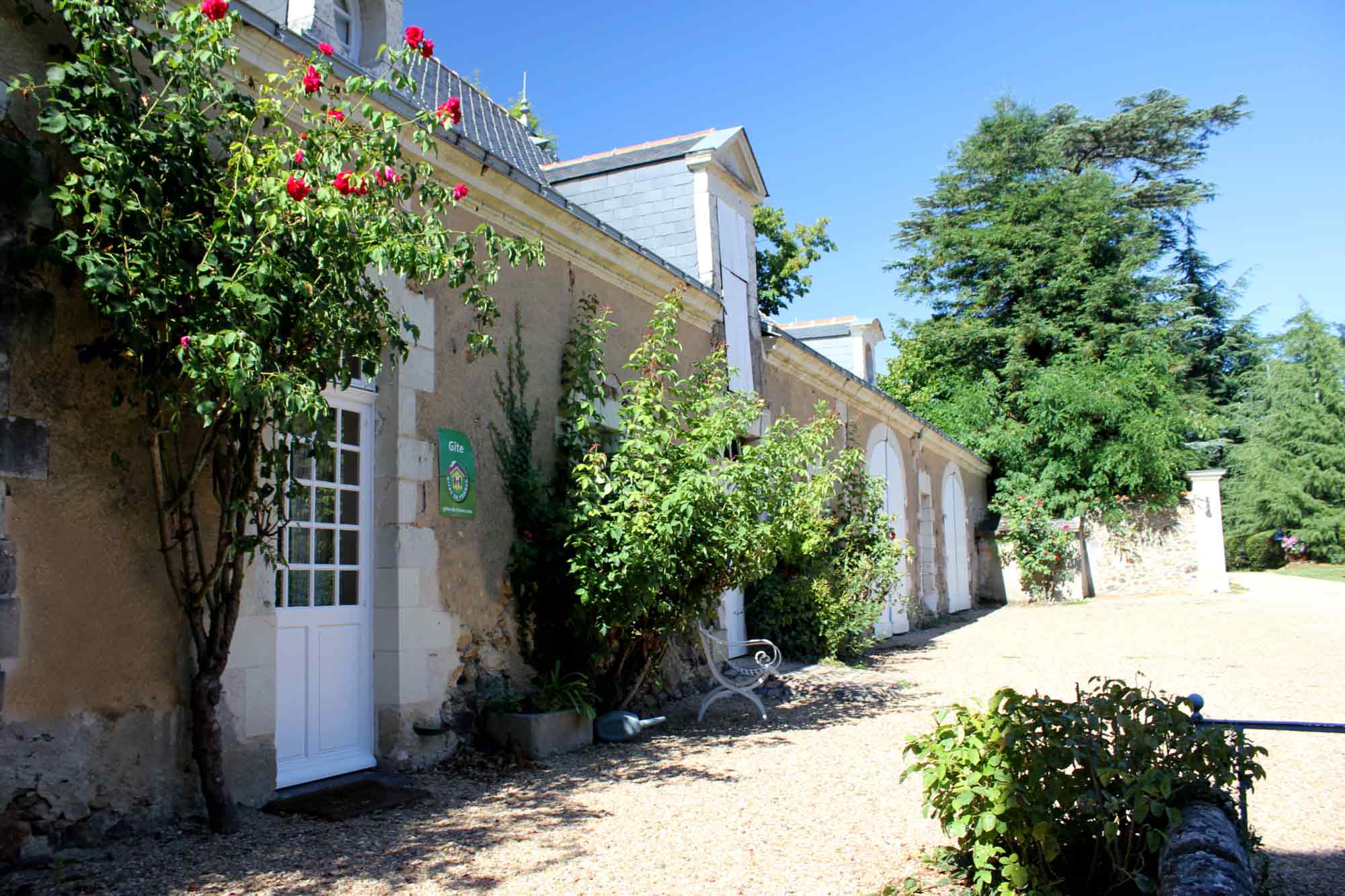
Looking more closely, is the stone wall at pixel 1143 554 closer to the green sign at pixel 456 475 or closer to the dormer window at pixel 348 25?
the green sign at pixel 456 475

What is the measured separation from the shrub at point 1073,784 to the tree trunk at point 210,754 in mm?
2766

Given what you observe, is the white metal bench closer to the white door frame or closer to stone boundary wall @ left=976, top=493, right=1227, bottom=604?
A: the white door frame

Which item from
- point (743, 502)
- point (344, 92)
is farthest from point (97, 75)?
point (743, 502)

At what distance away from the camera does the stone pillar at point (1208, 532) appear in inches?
765

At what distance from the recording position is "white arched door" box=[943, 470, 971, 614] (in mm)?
18188

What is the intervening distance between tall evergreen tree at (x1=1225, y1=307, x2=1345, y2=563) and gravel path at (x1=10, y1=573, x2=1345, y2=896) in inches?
887

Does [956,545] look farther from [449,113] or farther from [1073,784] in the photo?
[1073,784]

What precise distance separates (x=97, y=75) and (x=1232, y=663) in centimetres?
989

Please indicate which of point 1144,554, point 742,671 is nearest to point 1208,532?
point 1144,554

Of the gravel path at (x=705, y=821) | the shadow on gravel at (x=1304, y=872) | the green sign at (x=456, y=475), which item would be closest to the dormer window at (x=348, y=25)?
the green sign at (x=456, y=475)

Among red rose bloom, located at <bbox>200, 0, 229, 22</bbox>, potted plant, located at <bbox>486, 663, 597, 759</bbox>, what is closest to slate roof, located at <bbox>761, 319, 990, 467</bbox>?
potted plant, located at <bbox>486, 663, 597, 759</bbox>

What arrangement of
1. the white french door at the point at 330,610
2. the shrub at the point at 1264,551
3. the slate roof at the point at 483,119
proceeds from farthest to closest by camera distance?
the shrub at the point at 1264,551
the slate roof at the point at 483,119
the white french door at the point at 330,610

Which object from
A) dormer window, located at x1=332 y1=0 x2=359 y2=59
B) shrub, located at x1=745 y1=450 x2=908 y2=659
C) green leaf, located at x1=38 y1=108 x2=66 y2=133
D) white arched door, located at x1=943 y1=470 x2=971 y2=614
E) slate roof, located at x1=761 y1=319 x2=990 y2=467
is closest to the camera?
green leaf, located at x1=38 y1=108 x2=66 y2=133

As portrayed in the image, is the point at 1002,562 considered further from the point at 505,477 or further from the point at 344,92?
the point at 344,92
